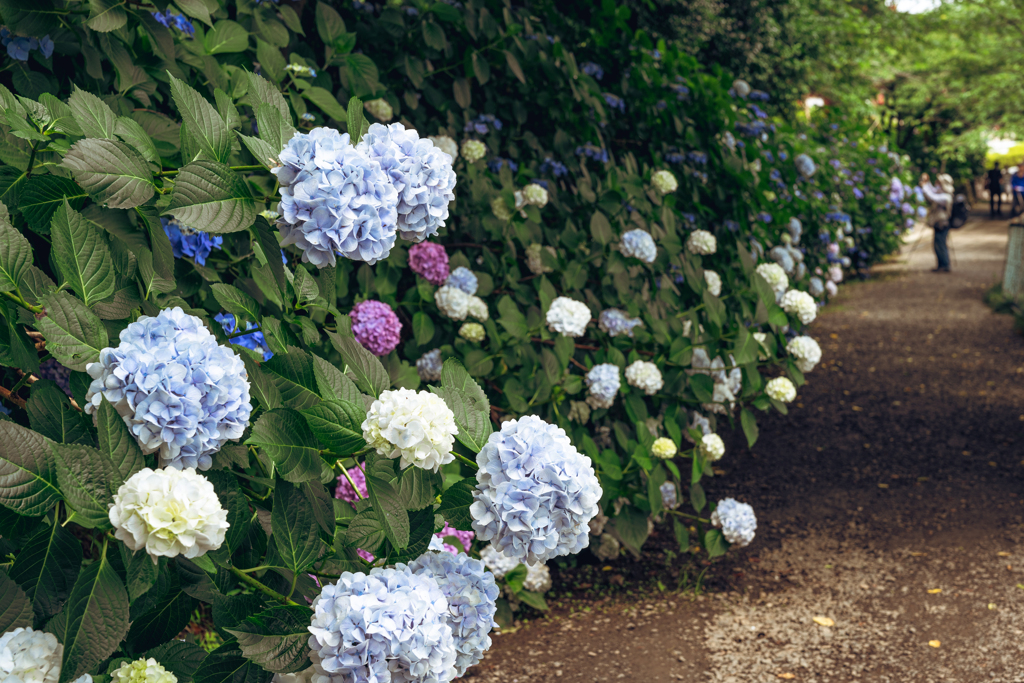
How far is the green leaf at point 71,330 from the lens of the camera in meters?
0.98

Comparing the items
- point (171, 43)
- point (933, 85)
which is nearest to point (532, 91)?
point (171, 43)

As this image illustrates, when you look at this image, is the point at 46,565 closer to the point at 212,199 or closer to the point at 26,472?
the point at 26,472

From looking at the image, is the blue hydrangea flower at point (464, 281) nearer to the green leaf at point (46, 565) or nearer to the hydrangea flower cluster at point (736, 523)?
the hydrangea flower cluster at point (736, 523)

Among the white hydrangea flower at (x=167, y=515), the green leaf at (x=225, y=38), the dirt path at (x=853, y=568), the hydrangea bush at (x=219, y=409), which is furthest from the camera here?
the dirt path at (x=853, y=568)

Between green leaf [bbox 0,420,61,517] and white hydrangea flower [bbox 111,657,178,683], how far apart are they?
10.1 inches

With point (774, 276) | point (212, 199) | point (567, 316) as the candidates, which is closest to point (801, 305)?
point (774, 276)

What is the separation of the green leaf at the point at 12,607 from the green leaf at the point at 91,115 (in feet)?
2.12

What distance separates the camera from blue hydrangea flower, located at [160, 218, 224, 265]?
162cm

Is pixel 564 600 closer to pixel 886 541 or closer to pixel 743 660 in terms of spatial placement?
pixel 743 660

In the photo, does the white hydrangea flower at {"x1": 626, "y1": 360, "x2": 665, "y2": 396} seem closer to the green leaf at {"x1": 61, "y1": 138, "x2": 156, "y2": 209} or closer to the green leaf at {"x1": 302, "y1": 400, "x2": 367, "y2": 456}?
the green leaf at {"x1": 302, "y1": 400, "x2": 367, "y2": 456}

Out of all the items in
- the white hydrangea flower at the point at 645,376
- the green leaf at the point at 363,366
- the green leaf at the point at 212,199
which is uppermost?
the green leaf at the point at 212,199

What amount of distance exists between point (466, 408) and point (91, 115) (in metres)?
0.74

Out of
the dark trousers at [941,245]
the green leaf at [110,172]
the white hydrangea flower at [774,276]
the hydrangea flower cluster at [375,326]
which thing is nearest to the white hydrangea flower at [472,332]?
the hydrangea flower cluster at [375,326]

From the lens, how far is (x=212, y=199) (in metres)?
1.08
